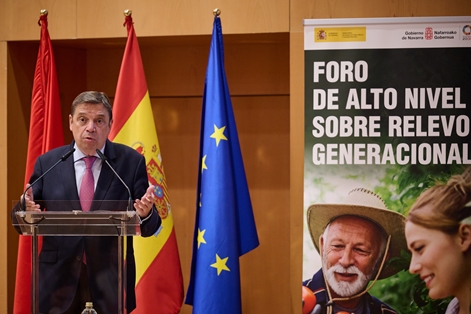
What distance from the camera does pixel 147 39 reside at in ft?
14.2

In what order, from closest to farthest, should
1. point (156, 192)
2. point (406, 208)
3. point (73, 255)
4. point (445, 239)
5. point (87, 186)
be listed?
point (73, 255) < point (87, 186) < point (445, 239) < point (406, 208) < point (156, 192)

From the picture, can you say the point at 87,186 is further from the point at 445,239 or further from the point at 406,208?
the point at 445,239

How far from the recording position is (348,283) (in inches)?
152

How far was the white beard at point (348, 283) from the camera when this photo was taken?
3.84 meters

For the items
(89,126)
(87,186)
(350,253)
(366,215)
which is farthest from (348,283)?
(89,126)

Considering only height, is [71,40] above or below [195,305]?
above

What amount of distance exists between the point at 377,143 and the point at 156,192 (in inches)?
54.5

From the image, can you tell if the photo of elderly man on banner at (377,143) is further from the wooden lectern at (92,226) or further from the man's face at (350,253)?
the wooden lectern at (92,226)

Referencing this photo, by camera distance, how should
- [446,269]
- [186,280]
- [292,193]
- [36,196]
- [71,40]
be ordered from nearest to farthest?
1. [36,196]
2. [446,269]
3. [292,193]
4. [71,40]
5. [186,280]

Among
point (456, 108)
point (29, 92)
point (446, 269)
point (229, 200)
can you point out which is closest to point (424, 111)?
point (456, 108)

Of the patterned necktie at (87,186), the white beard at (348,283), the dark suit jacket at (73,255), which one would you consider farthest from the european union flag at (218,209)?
the patterned necktie at (87,186)

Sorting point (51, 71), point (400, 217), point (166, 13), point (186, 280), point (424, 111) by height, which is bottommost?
point (186, 280)

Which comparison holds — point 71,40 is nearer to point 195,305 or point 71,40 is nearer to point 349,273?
point 195,305

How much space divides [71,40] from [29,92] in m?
0.53
